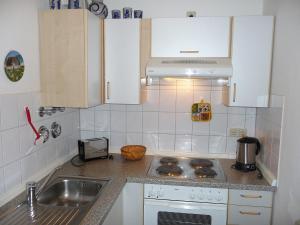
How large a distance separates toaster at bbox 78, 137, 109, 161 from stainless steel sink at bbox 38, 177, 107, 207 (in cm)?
37

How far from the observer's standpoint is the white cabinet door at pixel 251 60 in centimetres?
187

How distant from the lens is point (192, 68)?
5.94ft

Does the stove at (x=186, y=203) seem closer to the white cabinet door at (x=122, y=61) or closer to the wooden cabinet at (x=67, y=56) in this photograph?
the white cabinet door at (x=122, y=61)

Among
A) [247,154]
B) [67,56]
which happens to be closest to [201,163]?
[247,154]

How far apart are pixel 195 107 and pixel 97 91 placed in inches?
35.4

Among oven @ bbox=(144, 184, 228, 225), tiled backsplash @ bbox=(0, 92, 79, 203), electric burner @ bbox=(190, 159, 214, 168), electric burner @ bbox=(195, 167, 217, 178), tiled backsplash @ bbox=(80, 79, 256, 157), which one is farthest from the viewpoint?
tiled backsplash @ bbox=(80, 79, 256, 157)

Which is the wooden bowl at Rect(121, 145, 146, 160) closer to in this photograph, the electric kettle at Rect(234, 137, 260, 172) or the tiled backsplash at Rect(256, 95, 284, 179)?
the electric kettle at Rect(234, 137, 260, 172)

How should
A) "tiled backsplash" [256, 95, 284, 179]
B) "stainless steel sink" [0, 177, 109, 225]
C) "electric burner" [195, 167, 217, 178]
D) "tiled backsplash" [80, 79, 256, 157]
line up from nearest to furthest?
"stainless steel sink" [0, 177, 109, 225]
"tiled backsplash" [256, 95, 284, 179]
"electric burner" [195, 167, 217, 178]
"tiled backsplash" [80, 79, 256, 157]

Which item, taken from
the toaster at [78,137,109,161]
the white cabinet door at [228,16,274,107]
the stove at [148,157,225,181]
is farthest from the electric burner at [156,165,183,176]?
the white cabinet door at [228,16,274,107]

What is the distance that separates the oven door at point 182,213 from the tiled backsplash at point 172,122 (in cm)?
A: 63

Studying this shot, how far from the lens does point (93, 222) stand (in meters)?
1.29

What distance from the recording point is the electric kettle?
2018 mm

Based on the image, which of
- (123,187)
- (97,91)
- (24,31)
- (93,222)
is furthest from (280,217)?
(24,31)

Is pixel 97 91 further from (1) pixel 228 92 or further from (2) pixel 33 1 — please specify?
(1) pixel 228 92
